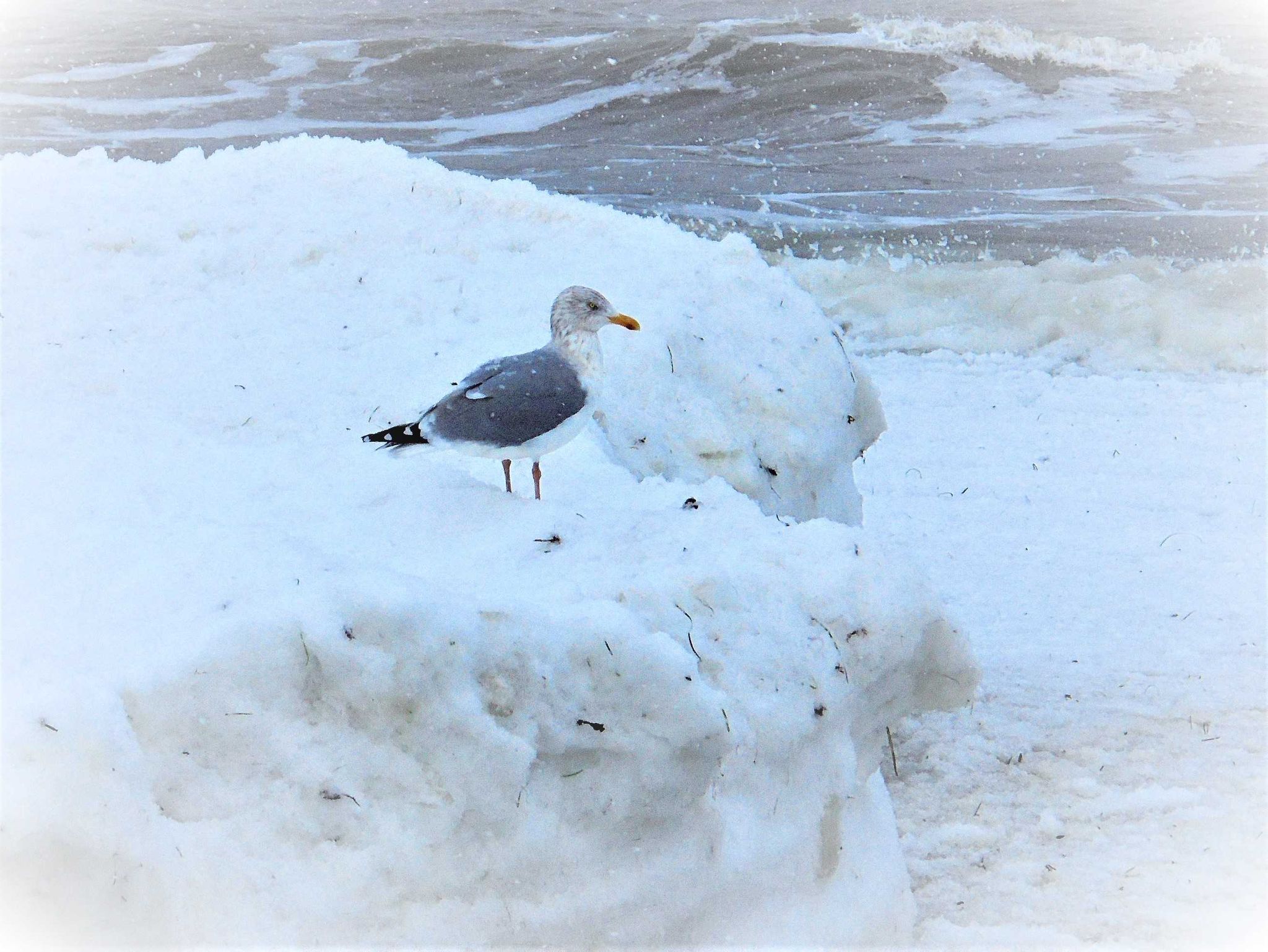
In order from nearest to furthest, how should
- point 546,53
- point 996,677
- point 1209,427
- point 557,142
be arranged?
point 996,677 < point 1209,427 < point 557,142 < point 546,53

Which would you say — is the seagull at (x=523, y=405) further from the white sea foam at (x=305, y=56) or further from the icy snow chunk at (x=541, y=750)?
the white sea foam at (x=305, y=56)

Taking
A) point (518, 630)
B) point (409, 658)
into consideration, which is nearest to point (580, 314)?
point (518, 630)

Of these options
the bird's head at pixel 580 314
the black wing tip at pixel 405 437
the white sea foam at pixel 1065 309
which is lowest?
the white sea foam at pixel 1065 309

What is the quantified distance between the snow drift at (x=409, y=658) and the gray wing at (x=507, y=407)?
0.76ft

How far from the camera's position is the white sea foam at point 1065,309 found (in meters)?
10.3

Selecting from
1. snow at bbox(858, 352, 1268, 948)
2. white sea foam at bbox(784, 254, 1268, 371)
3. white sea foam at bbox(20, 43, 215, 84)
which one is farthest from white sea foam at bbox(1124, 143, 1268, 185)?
white sea foam at bbox(20, 43, 215, 84)

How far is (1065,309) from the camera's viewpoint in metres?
11.2

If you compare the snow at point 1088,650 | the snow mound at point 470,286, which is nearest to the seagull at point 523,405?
the snow mound at point 470,286

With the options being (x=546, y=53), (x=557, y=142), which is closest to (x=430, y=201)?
(x=557, y=142)

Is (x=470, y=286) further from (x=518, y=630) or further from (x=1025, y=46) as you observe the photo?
(x=1025, y=46)

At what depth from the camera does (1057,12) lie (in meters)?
28.6

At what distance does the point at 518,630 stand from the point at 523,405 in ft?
3.19

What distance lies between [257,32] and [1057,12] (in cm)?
2130

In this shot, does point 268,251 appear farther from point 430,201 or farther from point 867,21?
point 867,21
